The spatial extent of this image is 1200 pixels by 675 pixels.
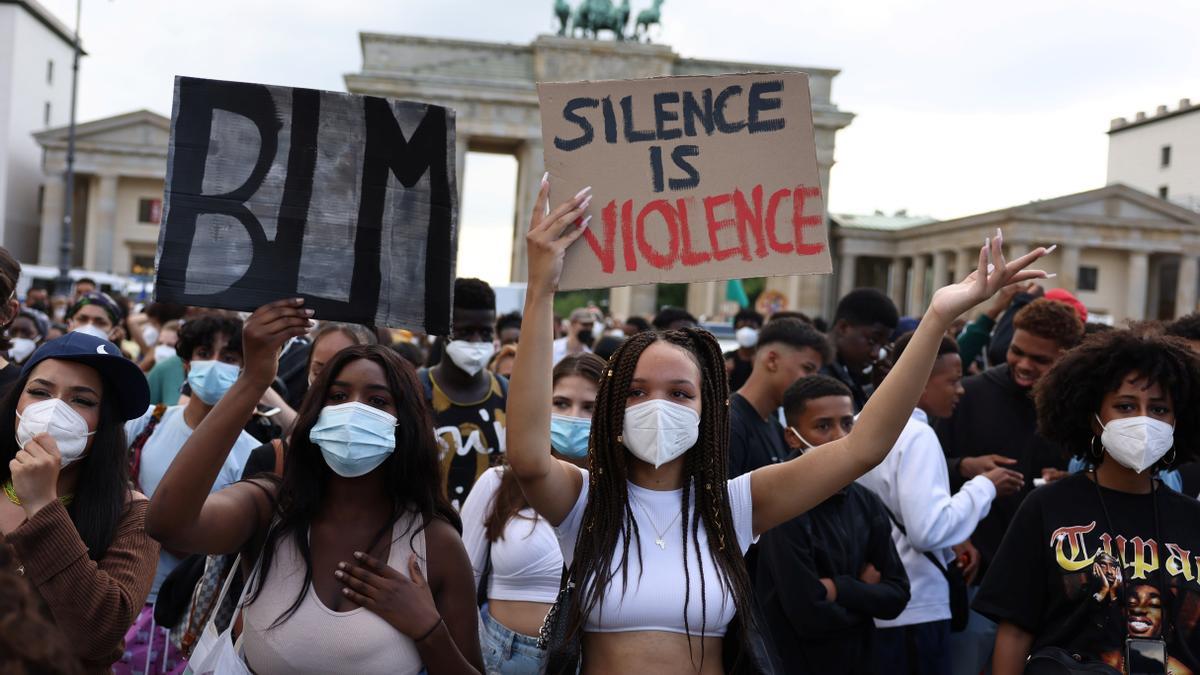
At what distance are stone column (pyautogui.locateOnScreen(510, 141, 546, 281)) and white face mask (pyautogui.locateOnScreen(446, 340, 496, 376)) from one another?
150 ft

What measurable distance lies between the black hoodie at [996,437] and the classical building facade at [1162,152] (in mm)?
67839

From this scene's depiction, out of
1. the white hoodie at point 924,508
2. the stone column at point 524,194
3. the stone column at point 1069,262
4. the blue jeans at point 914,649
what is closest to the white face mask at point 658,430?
the white hoodie at point 924,508

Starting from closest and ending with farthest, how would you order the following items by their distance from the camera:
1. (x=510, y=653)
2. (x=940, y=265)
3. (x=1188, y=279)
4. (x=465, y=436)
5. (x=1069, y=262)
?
1. (x=510, y=653)
2. (x=465, y=436)
3. (x=1069, y=262)
4. (x=1188, y=279)
5. (x=940, y=265)

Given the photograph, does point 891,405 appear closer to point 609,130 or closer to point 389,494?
point 609,130

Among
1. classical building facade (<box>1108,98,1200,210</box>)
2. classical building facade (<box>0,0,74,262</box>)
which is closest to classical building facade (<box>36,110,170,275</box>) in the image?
classical building facade (<box>0,0,74,262</box>)

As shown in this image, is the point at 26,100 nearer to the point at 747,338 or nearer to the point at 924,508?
the point at 747,338

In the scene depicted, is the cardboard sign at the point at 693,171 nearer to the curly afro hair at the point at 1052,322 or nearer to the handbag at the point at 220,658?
the handbag at the point at 220,658

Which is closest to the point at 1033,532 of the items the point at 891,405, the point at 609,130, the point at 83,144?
the point at 891,405

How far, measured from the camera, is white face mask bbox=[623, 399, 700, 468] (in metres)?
3.04

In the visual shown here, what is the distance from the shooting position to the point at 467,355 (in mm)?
5938

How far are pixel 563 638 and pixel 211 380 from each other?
300 centimetres

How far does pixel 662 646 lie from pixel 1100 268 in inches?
2259

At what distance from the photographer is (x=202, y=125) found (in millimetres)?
3367

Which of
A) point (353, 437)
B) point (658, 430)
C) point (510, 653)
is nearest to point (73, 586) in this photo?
point (353, 437)
